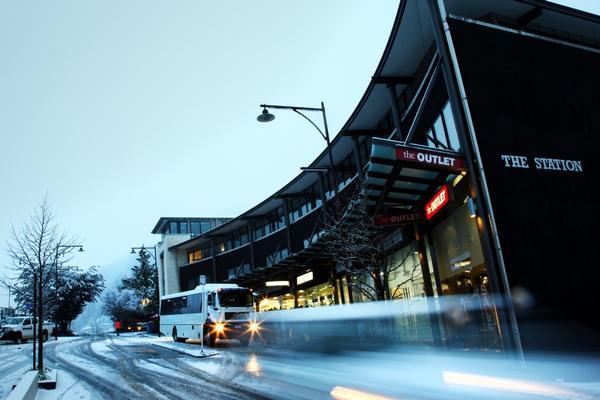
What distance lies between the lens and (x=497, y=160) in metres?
11.8

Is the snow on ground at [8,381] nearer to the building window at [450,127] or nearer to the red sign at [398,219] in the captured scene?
the red sign at [398,219]

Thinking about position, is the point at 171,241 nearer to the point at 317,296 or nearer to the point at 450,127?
the point at 317,296

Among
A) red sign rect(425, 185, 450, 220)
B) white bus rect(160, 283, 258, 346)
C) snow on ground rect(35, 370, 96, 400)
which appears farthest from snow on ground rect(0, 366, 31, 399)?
red sign rect(425, 185, 450, 220)

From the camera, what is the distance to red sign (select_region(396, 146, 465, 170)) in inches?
456

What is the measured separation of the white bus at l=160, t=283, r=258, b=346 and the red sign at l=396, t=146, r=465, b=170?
12.1m

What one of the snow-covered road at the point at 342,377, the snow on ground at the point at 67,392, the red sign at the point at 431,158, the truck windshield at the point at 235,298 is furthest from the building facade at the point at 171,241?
the red sign at the point at 431,158

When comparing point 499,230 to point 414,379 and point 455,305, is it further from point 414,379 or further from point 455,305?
point 414,379

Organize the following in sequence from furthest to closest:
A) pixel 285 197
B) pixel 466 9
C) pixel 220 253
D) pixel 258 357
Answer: pixel 220 253 < pixel 285 197 < pixel 258 357 < pixel 466 9

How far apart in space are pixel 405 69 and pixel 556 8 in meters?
5.28

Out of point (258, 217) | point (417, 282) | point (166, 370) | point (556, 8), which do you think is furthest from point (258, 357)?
point (258, 217)

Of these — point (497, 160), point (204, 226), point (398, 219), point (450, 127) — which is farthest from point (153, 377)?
point (204, 226)

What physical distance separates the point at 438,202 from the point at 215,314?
49.3ft

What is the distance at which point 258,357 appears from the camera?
55.0ft

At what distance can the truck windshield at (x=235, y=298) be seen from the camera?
25641mm
